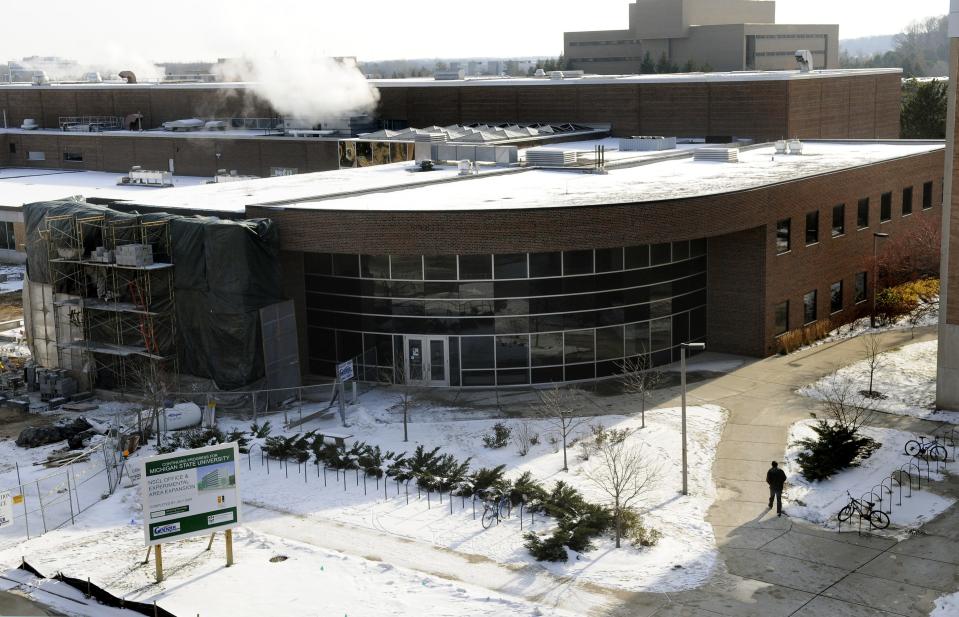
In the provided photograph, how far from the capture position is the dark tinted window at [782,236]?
4394cm

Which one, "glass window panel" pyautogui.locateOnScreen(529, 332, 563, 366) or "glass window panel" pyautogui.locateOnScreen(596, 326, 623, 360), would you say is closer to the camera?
"glass window panel" pyautogui.locateOnScreen(529, 332, 563, 366)

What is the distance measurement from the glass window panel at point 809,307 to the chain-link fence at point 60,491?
26896 millimetres

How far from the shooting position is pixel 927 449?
103 feet

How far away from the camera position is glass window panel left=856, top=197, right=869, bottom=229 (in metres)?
50.3

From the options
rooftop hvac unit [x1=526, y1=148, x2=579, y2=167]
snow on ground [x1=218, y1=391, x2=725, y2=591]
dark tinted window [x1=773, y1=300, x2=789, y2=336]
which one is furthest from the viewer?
rooftop hvac unit [x1=526, y1=148, x2=579, y2=167]

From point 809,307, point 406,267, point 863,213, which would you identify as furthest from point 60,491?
point 863,213

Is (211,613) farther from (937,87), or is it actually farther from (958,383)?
(937,87)

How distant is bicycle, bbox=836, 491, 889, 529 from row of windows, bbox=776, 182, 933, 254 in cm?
1781

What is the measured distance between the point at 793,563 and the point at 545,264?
15.9m

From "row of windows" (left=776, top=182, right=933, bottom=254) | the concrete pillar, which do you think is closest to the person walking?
the concrete pillar

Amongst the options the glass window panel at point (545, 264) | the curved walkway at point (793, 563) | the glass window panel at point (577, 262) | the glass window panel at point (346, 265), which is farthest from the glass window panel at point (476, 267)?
the curved walkway at point (793, 563)

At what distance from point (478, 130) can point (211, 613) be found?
44.6 metres

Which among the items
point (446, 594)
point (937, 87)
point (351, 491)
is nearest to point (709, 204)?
point (351, 491)

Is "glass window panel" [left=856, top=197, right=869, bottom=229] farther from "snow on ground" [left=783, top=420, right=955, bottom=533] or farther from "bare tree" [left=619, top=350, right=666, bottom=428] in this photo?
"snow on ground" [left=783, top=420, right=955, bottom=533]
